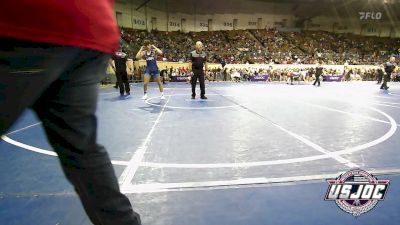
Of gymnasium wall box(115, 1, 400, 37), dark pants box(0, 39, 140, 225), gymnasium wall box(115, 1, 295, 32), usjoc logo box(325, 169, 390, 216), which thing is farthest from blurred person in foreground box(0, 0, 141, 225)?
gymnasium wall box(115, 1, 400, 37)

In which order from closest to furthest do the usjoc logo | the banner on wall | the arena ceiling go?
the usjoc logo
the banner on wall
the arena ceiling

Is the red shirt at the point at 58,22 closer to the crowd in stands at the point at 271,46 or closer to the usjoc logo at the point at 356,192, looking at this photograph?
the usjoc logo at the point at 356,192

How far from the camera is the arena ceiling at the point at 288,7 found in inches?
1365

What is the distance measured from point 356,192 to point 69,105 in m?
1.89

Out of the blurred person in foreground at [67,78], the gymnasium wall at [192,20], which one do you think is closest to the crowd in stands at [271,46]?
the gymnasium wall at [192,20]

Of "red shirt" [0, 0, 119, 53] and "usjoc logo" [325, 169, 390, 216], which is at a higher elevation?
"red shirt" [0, 0, 119, 53]

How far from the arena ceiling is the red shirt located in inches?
1329

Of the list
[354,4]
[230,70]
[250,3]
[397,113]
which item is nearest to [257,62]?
[230,70]

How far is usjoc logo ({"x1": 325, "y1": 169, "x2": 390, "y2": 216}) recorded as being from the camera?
1.96 meters

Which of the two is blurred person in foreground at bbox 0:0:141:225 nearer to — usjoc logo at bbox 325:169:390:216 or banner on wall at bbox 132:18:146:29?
usjoc logo at bbox 325:169:390:216

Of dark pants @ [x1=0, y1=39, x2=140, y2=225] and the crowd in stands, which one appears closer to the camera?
dark pants @ [x1=0, y1=39, x2=140, y2=225]

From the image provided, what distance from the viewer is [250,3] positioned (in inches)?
1491

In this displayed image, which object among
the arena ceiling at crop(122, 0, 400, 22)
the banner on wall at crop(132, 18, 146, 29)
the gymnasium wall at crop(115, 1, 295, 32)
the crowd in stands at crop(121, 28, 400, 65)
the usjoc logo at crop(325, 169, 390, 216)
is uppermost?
the arena ceiling at crop(122, 0, 400, 22)

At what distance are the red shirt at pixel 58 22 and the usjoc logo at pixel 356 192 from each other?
72.0 inches
